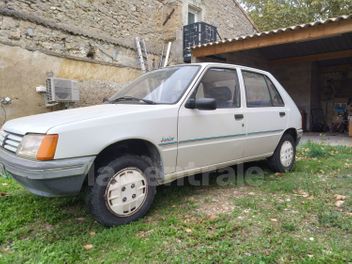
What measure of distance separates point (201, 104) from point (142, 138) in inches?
29.7

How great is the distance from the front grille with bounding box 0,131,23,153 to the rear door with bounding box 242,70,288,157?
2.66 m

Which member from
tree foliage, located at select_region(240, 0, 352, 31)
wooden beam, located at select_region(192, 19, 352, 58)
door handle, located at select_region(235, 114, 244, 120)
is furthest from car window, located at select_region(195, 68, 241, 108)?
tree foliage, located at select_region(240, 0, 352, 31)

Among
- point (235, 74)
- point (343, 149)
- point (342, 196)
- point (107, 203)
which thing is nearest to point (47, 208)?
Result: point (107, 203)

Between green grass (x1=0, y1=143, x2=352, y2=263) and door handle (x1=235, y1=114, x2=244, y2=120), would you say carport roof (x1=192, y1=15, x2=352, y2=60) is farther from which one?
door handle (x1=235, y1=114, x2=244, y2=120)

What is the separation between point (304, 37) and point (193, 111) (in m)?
5.45

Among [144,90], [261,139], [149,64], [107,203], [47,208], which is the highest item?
[149,64]

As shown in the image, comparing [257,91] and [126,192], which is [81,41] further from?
[126,192]

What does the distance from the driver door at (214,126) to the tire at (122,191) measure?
0.44 meters

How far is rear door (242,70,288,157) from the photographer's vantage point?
403 cm

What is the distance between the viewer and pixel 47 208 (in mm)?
3326

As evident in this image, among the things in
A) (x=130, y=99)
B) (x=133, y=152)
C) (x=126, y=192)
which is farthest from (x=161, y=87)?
(x=126, y=192)

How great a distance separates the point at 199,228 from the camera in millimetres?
2768

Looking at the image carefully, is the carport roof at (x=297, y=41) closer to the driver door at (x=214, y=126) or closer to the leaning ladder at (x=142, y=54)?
the leaning ladder at (x=142, y=54)

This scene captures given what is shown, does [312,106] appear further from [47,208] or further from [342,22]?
[47,208]
